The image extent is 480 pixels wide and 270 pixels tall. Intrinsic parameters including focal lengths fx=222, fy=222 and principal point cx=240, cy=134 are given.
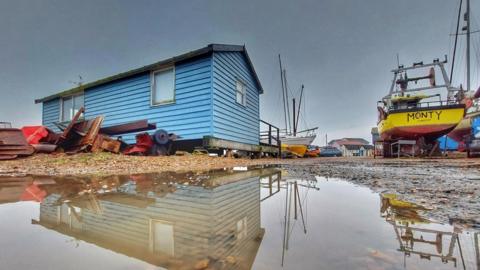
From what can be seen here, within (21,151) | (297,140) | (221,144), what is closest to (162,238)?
(221,144)

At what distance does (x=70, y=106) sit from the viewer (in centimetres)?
1279

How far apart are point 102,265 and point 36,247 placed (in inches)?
16.1

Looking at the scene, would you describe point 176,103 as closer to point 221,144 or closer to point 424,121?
point 221,144

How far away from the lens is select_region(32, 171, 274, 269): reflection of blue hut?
3.15ft

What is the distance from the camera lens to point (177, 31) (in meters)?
16.4

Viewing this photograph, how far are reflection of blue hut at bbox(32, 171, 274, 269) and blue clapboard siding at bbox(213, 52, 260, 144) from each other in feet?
21.5

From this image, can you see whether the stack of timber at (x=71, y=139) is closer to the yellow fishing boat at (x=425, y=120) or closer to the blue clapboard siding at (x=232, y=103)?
the blue clapboard siding at (x=232, y=103)

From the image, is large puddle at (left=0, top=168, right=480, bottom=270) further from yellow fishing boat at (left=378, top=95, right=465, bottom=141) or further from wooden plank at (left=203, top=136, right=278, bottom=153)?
yellow fishing boat at (left=378, top=95, right=465, bottom=141)

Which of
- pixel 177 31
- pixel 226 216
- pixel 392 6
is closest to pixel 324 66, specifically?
pixel 392 6

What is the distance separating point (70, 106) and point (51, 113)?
1.79 m

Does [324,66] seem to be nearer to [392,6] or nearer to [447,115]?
[392,6]

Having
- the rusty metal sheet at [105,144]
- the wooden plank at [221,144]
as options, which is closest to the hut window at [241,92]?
the wooden plank at [221,144]

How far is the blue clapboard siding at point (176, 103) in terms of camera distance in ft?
27.8

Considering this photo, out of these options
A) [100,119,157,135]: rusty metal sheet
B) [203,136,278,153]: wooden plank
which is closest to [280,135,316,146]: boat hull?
[203,136,278,153]: wooden plank
